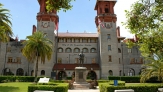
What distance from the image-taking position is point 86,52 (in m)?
52.0

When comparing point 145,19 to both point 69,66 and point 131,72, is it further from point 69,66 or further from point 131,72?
point 131,72

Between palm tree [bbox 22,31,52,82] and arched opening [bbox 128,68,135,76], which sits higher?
palm tree [bbox 22,31,52,82]

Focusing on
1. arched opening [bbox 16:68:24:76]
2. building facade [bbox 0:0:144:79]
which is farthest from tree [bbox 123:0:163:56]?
arched opening [bbox 16:68:24:76]

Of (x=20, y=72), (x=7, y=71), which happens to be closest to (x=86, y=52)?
(x=20, y=72)

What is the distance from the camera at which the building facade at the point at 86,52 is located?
48.0 m

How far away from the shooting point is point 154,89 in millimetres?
18156

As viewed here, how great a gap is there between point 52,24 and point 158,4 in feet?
133

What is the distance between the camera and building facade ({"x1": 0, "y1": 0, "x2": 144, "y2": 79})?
4800 centimetres

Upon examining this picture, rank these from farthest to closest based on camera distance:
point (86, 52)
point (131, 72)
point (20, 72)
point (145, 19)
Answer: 1. point (131, 72)
2. point (86, 52)
3. point (20, 72)
4. point (145, 19)

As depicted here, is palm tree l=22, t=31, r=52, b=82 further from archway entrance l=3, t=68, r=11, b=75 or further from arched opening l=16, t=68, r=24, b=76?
archway entrance l=3, t=68, r=11, b=75

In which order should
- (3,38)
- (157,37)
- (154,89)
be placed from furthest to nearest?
(3,38), (154,89), (157,37)

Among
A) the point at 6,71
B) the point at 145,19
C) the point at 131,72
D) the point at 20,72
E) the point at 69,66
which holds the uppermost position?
the point at 145,19

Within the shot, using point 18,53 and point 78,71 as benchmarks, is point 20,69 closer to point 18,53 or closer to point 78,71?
point 18,53

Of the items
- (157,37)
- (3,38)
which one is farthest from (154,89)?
(3,38)
